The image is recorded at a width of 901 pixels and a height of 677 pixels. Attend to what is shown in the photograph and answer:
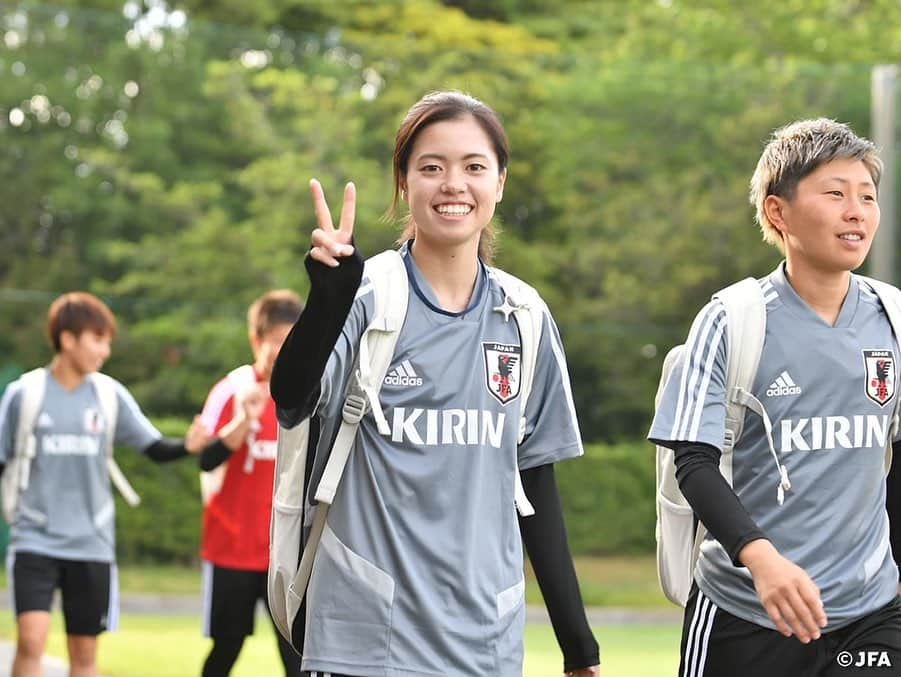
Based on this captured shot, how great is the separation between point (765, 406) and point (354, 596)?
1226 millimetres

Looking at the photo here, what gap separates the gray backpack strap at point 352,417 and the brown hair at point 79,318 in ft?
16.9

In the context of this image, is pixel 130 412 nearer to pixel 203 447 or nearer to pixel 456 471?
pixel 203 447

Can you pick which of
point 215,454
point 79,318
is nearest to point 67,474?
point 79,318

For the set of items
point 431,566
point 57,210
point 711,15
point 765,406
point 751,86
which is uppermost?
point 711,15

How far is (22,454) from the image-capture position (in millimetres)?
9422

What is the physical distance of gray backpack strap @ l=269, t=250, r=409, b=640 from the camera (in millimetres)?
4324

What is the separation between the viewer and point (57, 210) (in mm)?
23516

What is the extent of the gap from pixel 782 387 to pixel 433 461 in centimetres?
101

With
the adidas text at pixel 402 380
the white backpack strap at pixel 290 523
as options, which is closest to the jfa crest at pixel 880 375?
the adidas text at pixel 402 380

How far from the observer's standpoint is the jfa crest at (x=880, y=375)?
15.9ft

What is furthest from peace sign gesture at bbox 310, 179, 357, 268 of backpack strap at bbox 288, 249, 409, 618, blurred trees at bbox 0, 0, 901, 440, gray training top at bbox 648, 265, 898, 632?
blurred trees at bbox 0, 0, 901, 440

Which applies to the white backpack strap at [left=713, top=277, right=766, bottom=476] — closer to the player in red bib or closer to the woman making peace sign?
the woman making peace sign

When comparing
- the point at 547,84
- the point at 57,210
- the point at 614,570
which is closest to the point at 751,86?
the point at 547,84

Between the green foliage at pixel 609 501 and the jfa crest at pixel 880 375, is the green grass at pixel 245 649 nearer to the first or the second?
the green foliage at pixel 609 501
